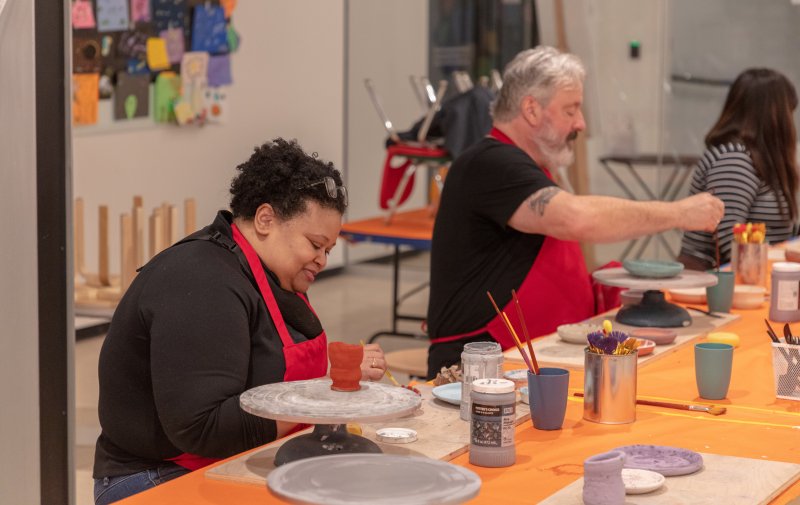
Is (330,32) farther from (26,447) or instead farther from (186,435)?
(186,435)

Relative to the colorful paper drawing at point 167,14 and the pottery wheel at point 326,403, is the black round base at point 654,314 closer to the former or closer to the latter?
the pottery wheel at point 326,403

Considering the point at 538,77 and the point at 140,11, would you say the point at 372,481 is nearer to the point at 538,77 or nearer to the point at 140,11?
the point at 538,77

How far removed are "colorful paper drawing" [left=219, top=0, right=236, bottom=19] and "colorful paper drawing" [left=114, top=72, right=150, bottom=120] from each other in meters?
0.80

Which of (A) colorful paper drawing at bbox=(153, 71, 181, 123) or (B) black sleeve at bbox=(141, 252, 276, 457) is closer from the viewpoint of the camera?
(B) black sleeve at bbox=(141, 252, 276, 457)

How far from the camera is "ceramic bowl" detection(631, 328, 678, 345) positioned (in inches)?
115

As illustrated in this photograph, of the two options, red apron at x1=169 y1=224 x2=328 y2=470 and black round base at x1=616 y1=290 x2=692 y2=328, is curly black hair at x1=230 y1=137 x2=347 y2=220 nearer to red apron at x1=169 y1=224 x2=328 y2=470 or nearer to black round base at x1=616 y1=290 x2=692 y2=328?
red apron at x1=169 y1=224 x2=328 y2=470

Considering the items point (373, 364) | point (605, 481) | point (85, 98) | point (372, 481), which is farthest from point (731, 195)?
point (85, 98)

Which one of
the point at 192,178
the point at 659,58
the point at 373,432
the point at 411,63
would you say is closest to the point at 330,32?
the point at 411,63

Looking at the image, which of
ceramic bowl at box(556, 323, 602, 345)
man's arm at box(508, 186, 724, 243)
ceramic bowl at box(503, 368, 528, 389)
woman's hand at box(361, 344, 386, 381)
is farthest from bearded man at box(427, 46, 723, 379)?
woman's hand at box(361, 344, 386, 381)

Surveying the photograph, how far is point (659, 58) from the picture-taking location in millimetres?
7434

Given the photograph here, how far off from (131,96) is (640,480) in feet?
16.6

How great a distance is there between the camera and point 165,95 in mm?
6656

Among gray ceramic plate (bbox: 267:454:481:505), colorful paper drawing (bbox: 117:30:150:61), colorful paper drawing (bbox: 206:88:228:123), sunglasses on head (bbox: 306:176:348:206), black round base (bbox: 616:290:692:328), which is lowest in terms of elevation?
black round base (bbox: 616:290:692:328)

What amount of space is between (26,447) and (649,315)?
1.59 metres
